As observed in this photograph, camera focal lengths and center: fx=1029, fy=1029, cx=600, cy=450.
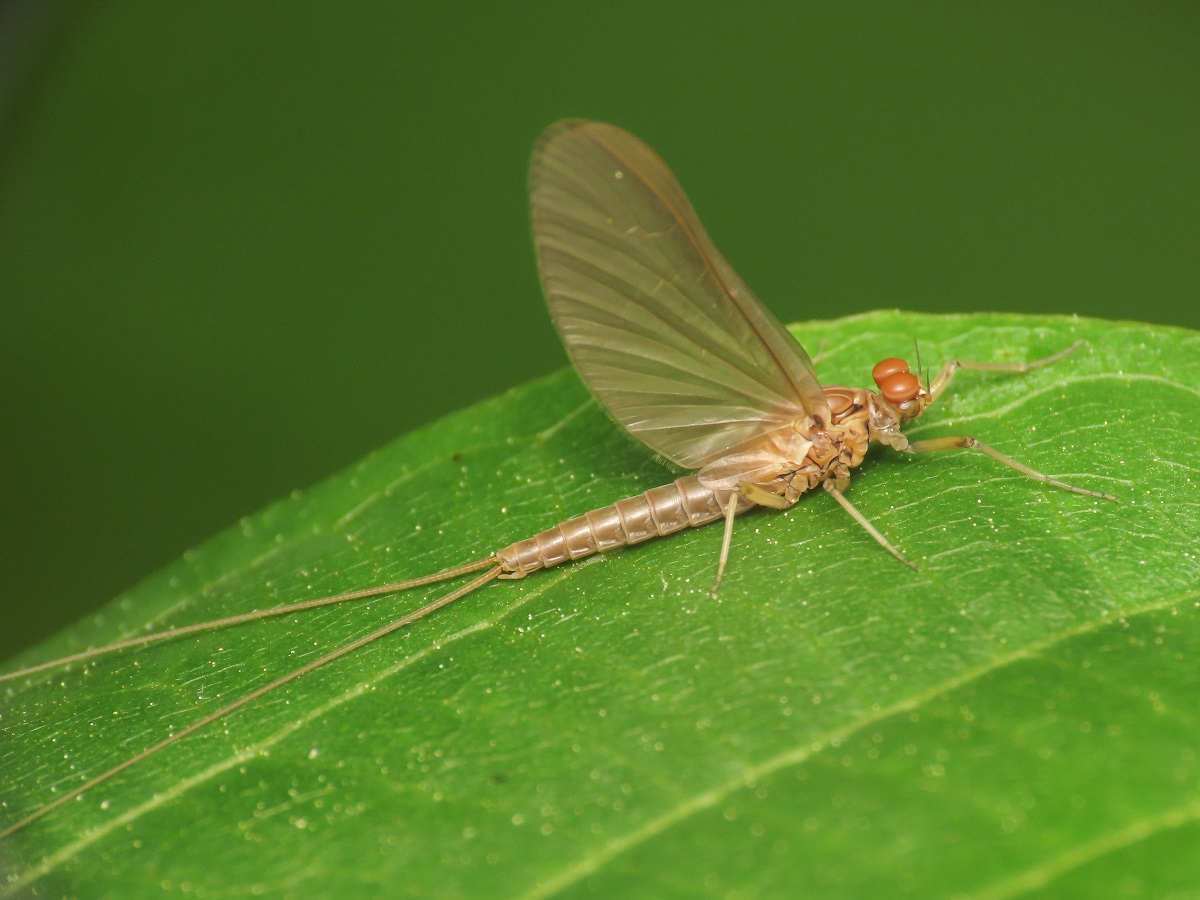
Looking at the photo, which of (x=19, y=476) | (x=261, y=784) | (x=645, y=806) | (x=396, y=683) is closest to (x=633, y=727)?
(x=645, y=806)

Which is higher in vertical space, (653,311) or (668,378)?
(653,311)

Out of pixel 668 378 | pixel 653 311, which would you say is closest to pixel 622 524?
pixel 668 378

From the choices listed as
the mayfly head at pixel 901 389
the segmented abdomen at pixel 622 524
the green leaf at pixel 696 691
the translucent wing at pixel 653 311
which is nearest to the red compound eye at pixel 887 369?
the mayfly head at pixel 901 389

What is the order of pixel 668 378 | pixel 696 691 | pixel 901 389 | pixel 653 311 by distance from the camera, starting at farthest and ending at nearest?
1. pixel 668 378
2. pixel 901 389
3. pixel 653 311
4. pixel 696 691

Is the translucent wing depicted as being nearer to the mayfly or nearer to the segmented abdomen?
the mayfly

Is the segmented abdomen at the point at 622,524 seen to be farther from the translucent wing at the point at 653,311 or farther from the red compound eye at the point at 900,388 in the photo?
the red compound eye at the point at 900,388

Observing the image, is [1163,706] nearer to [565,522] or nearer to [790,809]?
[790,809]

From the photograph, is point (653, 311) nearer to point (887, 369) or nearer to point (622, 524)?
point (622, 524)
